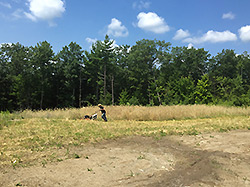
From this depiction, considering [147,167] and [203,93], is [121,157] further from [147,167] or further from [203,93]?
[203,93]

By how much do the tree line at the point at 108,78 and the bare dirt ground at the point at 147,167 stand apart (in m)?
31.2

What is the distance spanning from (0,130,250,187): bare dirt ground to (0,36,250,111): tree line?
31.2 m

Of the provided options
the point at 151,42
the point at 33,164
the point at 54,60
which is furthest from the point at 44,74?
the point at 33,164

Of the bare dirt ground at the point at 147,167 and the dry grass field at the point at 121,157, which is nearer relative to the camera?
the bare dirt ground at the point at 147,167

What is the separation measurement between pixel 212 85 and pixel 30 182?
4053cm

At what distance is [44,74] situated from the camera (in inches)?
1596

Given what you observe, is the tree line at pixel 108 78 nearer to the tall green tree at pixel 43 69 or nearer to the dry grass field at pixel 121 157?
the tall green tree at pixel 43 69

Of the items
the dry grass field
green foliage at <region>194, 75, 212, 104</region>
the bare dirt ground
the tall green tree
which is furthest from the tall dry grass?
the tall green tree

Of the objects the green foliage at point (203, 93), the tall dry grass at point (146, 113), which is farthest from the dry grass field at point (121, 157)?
the green foliage at point (203, 93)

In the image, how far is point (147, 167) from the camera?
16.2ft

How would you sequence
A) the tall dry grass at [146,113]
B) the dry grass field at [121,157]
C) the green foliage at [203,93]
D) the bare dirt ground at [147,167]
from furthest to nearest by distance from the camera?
the green foliage at [203,93], the tall dry grass at [146,113], the dry grass field at [121,157], the bare dirt ground at [147,167]

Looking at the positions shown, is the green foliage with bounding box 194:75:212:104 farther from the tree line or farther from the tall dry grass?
the tall dry grass

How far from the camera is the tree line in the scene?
38.1 meters

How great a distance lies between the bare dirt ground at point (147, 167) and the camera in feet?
13.6
